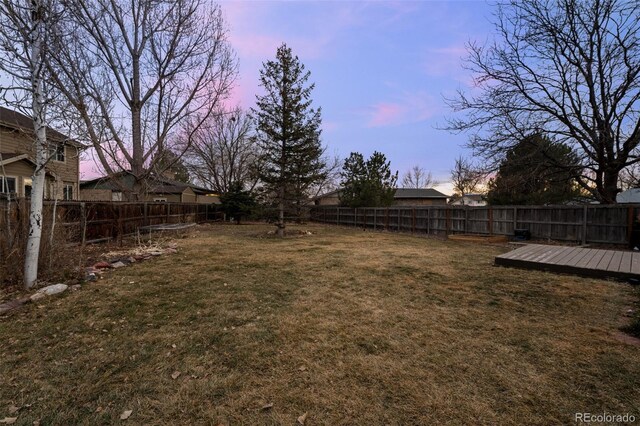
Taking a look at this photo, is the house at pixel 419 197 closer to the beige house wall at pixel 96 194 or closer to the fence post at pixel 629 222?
the fence post at pixel 629 222

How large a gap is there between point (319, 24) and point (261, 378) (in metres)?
10.1

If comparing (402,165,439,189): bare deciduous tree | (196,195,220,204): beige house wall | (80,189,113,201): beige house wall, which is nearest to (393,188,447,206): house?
(402,165,439,189): bare deciduous tree

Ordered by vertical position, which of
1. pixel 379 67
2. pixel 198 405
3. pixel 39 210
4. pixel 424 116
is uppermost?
pixel 379 67

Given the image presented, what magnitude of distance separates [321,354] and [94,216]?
28.4 feet

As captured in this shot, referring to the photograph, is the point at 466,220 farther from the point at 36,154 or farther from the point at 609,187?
the point at 36,154

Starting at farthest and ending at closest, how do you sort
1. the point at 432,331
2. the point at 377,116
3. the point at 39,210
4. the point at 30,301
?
the point at 377,116 → the point at 39,210 → the point at 30,301 → the point at 432,331

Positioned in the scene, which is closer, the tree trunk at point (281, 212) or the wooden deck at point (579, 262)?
the wooden deck at point (579, 262)

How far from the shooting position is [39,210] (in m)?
4.38

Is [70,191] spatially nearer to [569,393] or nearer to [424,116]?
[424,116]

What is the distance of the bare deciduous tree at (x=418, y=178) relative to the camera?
57.9m

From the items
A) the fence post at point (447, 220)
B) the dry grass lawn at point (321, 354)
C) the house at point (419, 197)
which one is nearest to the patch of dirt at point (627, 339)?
the dry grass lawn at point (321, 354)

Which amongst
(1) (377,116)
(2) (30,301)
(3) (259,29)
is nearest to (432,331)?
(2) (30,301)

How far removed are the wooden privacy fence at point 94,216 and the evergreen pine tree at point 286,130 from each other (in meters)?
4.96

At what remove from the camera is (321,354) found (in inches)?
105
